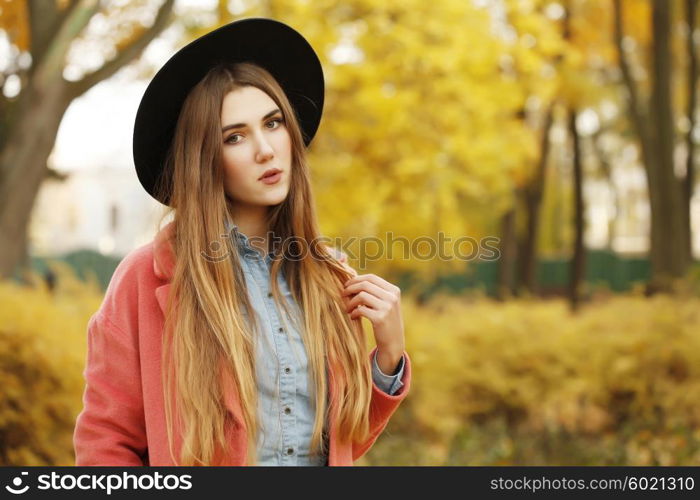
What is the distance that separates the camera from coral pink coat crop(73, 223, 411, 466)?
2061 mm

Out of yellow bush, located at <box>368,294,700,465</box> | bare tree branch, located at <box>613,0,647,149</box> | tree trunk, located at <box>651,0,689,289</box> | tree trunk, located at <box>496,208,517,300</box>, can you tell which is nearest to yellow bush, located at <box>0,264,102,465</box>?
yellow bush, located at <box>368,294,700,465</box>

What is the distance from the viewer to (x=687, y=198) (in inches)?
530

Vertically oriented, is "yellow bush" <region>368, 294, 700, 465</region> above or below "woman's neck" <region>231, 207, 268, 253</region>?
below

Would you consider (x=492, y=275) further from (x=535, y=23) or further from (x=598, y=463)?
(x=598, y=463)

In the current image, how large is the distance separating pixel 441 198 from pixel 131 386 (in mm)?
8805

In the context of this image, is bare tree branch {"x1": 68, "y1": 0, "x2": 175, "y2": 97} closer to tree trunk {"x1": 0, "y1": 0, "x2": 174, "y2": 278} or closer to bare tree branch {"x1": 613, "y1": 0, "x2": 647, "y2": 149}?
tree trunk {"x1": 0, "y1": 0, "x2": 174, "y2": 278}

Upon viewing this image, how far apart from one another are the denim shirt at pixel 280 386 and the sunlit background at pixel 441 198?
0.51 meters

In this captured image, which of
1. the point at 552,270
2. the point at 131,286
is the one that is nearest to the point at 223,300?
the point at 131,286

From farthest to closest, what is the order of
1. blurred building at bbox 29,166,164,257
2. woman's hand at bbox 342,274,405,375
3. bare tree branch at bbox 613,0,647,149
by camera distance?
1. blurred building at bbox 29,166,164,257
2. bare tree branch at bbox 613,0,647,149
3. woman's hand at bbox 342,274,405,375

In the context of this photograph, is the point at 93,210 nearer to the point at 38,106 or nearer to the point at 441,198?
the point at 441,198

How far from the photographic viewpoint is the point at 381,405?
7.64ft

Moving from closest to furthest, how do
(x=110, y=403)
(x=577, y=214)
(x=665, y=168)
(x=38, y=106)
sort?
(x=110, y=403)
(x=38, y=106)
(x=665, y=168)
(x=577, y=214)

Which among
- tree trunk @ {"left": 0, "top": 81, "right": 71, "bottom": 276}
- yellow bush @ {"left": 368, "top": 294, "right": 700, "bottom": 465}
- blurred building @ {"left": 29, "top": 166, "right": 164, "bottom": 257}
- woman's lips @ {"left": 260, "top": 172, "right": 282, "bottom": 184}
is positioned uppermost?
blurred building @ {"left": 29, "top": 166, "right": 164, "bottom": 257}
